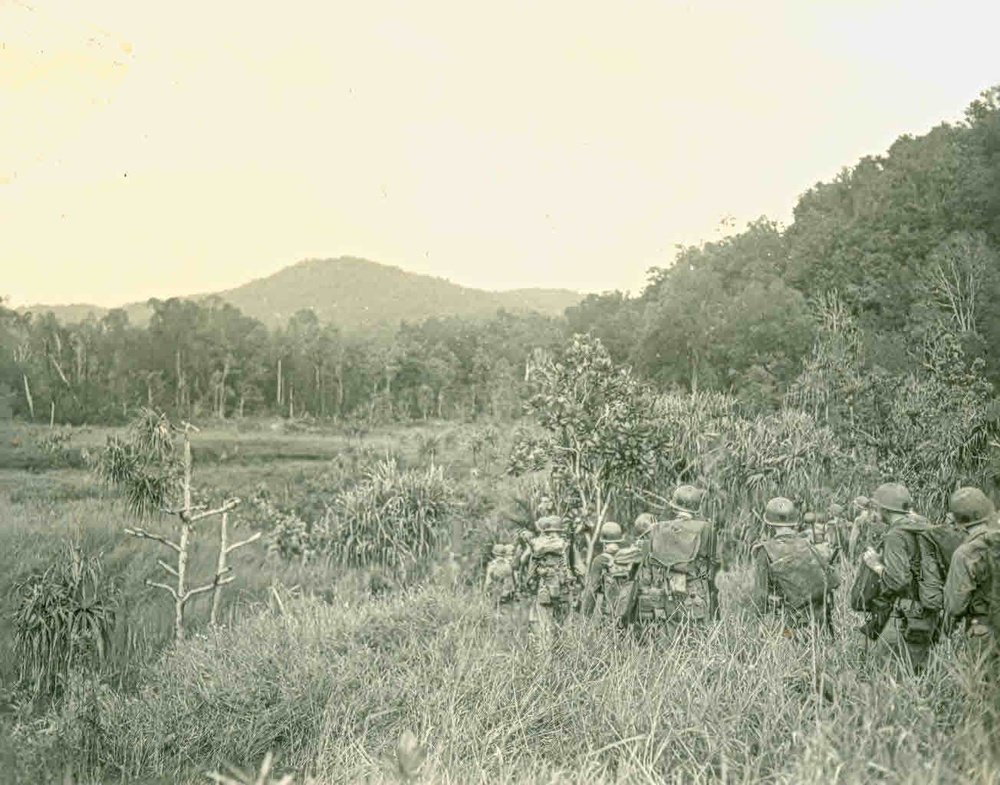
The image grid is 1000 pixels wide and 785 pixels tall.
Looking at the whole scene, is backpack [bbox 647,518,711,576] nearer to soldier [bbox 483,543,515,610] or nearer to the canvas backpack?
the canvas backpack

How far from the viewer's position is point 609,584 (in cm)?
770

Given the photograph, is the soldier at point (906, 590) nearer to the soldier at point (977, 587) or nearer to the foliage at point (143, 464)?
the soldier at point (977, 587)

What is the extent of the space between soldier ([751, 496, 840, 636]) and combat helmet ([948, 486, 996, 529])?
1.54m

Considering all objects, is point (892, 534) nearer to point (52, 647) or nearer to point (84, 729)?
point (84, 729)

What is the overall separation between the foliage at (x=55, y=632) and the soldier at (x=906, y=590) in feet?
23.4

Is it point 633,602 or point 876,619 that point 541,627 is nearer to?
point 633,602

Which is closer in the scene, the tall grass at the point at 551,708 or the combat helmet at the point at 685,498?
the tall grass at the point at 551,708

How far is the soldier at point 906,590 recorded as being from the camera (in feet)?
17.7

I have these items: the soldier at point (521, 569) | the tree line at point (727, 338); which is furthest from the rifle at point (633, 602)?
the tree line at point (727, 338)

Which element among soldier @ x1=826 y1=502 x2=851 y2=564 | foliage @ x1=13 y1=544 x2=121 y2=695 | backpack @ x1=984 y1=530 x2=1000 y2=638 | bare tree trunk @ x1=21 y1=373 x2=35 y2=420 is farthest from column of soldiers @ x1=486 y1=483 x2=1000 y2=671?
bare tree trunk @ x1=21 y1=373 x2=35 y2=420

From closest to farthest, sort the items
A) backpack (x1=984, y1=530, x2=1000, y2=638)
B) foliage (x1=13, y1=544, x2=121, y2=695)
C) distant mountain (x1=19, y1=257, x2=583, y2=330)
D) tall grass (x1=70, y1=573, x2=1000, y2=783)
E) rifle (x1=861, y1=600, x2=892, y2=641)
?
tall grass (x1=70, y1=573, x2=1000, y2=783), backpack (x1=984, y1=530, x2=1000, y2=638), rifle (x1=861, y1=600, x2=892, y2=641), foliage (x1=13, y1=544, x2=121, y2=695), distant mountain (x1=19, y1=257, x2=583, y2=330)

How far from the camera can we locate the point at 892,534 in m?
5.46

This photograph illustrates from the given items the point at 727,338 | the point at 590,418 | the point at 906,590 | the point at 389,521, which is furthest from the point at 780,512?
the point at 389,521

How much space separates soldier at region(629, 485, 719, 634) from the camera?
23.6ft
